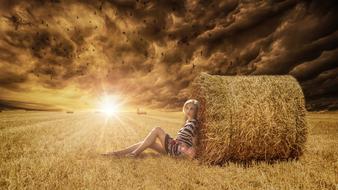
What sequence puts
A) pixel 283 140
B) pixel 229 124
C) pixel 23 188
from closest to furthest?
pixel 23 188 < pixel 229 124 < pixel 283 140

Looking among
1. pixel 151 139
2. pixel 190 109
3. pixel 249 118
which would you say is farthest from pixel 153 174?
pixel 249 118

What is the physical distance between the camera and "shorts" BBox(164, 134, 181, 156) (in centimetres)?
657

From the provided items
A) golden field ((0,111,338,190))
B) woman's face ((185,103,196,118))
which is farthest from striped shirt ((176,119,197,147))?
golden field ((0,111,338,190))

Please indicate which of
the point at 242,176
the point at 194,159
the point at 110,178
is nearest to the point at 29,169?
the point at 110,178

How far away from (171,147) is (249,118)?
6.66 feet

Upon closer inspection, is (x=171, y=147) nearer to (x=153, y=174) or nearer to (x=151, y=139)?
(x=151, y=139)

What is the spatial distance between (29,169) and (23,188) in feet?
3.99

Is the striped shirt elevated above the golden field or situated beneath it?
elevated above

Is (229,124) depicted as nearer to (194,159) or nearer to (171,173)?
(194,159)

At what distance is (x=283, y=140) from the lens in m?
6.33

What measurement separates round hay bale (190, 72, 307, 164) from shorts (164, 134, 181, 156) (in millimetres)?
570

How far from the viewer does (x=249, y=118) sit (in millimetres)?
6008

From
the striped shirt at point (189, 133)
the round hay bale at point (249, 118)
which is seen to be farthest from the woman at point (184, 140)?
the round hay bale at point (249, 118)

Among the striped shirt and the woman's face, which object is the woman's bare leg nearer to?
the striped shirt
